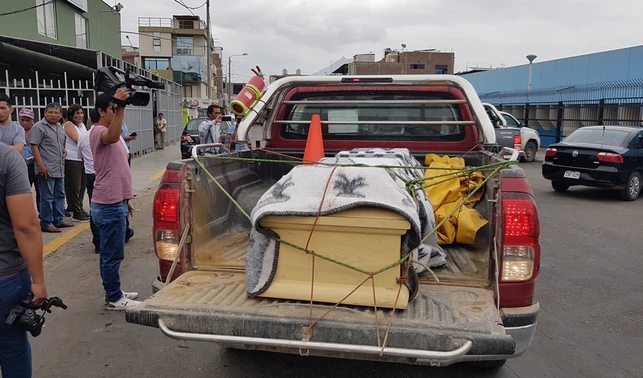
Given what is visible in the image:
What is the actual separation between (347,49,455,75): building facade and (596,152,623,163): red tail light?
149 ft

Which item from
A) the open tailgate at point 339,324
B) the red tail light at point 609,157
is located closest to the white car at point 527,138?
the red tail light at point 609,157

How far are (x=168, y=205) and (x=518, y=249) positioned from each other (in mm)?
2087

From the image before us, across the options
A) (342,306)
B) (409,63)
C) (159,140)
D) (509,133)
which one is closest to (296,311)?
(342,306)

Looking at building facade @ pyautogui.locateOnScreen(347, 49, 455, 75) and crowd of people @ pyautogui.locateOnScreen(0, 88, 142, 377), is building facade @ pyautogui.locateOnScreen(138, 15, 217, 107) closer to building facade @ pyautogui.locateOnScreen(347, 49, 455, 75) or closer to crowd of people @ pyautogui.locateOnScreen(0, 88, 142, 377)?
building facade @ pyautogui.locateOnScreen(347, 49, 455, 75)

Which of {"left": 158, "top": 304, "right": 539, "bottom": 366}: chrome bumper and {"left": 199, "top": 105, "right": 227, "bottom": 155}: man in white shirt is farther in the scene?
{"left": 199, "top": 105, "right": 227, "bottom": 155}: man in white shirt

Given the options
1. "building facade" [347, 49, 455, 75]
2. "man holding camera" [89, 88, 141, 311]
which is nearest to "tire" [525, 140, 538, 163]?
"man holding camera" [89, 88, 141, 311]

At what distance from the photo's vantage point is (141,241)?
23.3 feet

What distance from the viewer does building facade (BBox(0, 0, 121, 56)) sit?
17.9m

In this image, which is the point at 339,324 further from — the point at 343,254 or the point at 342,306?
the point at 343,254

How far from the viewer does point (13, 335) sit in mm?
2562

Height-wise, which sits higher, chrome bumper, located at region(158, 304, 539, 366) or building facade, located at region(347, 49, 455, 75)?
building facade, located at region(347, 49, 455, 75)

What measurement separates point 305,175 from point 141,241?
4.86 metres

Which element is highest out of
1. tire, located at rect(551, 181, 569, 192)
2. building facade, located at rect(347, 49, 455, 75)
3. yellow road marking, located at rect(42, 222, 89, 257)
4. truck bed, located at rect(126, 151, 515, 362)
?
building facade, located at rect(347, 49, 455, 75)

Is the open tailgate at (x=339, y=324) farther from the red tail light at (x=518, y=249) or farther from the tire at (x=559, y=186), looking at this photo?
the tire at (x=559, y=186)
